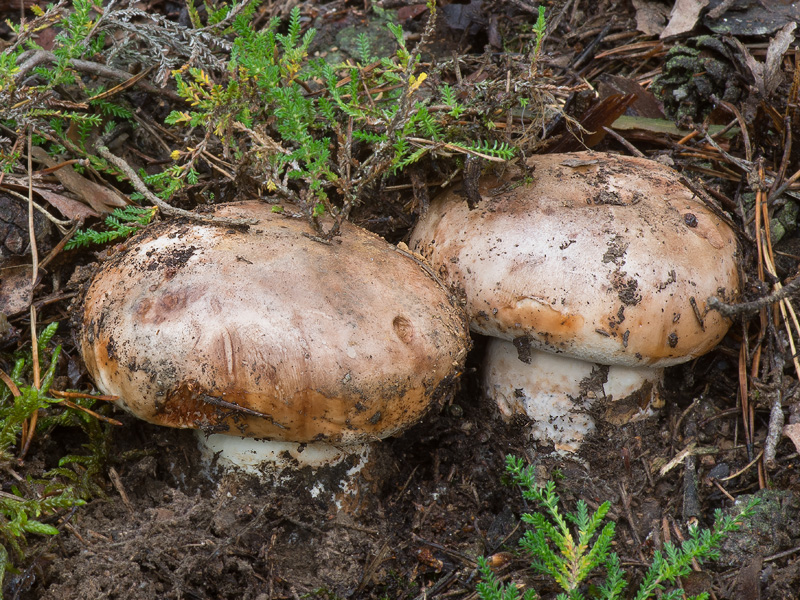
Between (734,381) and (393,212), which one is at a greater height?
(393,212)

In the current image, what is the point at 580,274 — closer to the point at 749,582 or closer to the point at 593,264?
the point at 593,264

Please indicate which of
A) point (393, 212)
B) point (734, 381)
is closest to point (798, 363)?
point (734, 381)

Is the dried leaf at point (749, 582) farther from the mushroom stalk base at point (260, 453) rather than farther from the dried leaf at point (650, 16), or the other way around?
the dried leaf at point (650, 16)

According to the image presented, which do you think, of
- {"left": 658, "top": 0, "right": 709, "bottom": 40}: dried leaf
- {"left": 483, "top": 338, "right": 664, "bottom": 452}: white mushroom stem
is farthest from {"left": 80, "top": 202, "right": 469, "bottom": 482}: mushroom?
{"left": 658, "top": 0, "right": 709, "bottom": 40}: dried leaf

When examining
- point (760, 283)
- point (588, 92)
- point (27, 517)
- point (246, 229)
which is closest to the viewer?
point (27, 517)

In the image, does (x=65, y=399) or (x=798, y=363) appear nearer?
(x=65, y=399)

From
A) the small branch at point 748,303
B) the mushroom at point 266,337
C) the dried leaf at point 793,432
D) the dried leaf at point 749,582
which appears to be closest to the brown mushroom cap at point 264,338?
the mushroom at point 266,337

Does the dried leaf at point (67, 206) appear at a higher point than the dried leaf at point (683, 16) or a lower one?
lower

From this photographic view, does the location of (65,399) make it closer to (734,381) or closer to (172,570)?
(172,570)
